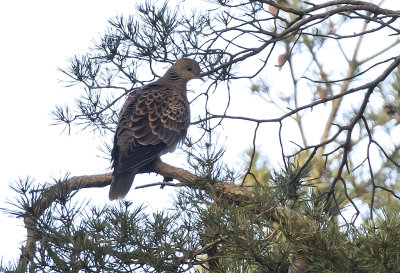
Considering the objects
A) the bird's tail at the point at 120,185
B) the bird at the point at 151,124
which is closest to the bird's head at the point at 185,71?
the bird at the point at 151,124

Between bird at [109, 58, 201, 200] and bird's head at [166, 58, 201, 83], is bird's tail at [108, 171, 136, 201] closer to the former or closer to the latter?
bird at [109, 58, 201, 200]

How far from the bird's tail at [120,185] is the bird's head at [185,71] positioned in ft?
2.68

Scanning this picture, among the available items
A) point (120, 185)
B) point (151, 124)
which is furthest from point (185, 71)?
point (120, 185)

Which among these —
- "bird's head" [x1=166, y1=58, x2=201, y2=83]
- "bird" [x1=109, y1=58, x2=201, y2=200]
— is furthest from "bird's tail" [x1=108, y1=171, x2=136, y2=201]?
"bird's head" [x1=166, y1=58, x2=201, y2=83]

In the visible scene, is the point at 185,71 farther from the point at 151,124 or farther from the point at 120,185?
the point at 120,185

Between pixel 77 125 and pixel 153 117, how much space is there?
31.6 inches

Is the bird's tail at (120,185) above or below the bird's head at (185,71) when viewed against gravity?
below

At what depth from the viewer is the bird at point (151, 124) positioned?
4371mm

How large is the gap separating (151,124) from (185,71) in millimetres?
451

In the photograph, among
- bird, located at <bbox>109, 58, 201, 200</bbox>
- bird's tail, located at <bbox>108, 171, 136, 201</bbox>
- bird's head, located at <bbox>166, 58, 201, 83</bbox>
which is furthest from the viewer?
bird's head, located at <bbox>166, 58, 201, 83</bbox>

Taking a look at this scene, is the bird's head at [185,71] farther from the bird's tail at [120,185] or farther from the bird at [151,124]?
the bird's tail at [120,185]

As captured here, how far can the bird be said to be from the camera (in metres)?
4.37

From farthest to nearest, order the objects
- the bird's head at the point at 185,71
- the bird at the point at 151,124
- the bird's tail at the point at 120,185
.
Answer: the bird's head at the point at 185,71
the bird at the point at 151,124
the bird's tail at the point at 120,185

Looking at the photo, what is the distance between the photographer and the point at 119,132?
454 cm
